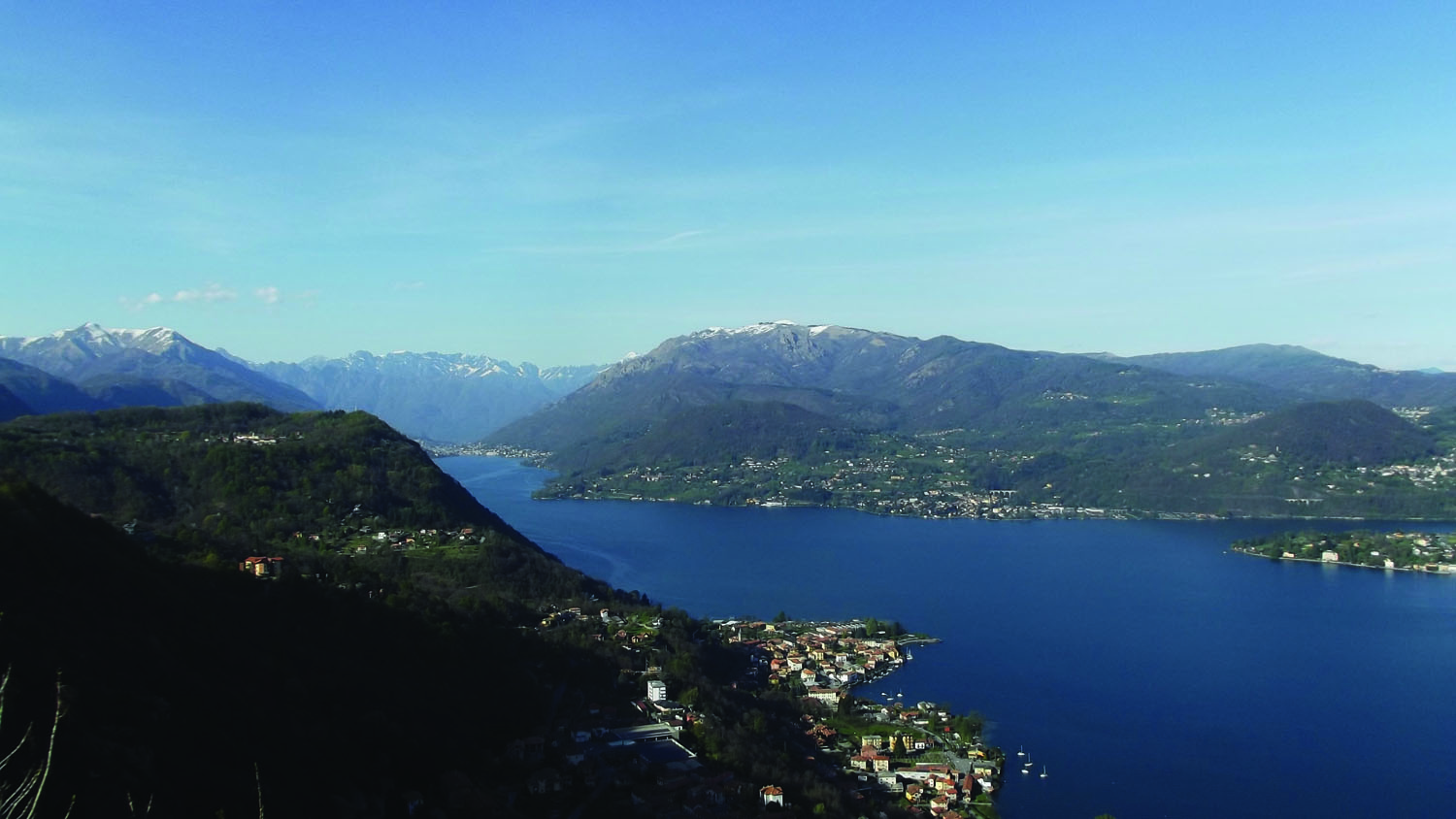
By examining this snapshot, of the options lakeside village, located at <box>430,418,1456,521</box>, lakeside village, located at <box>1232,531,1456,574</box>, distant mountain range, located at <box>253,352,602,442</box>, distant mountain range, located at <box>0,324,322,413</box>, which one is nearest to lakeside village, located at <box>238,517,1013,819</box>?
lakeside village, located at <box>1232,531,1456,574</box>

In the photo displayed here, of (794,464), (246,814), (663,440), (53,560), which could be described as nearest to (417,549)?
(53,560)

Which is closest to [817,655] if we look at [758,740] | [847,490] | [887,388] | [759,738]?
[759,738]

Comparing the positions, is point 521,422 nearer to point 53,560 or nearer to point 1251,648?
point 1251,648

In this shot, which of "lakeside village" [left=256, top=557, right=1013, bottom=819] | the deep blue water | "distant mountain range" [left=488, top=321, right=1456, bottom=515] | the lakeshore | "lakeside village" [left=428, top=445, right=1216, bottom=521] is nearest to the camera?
"lakeside village" [left=256, top=557, right=1013, bottom=819]

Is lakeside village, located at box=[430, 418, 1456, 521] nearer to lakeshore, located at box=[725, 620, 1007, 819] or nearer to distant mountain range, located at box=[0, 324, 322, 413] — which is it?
lakeshore, located at box=[725, 620, 1007, 819]

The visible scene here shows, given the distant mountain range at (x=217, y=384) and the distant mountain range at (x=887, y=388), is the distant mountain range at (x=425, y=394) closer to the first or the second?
the distant mountain range at (x=217, y=384)

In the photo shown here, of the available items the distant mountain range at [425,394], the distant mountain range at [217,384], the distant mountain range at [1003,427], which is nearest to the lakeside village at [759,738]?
the distant mountain range at [1003,427]
